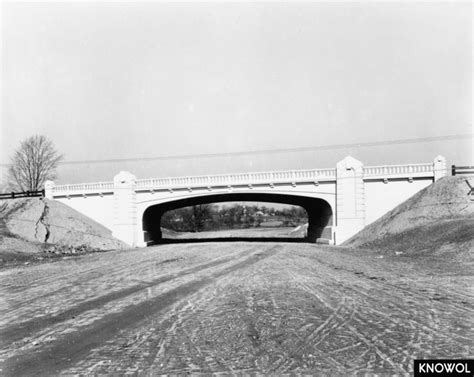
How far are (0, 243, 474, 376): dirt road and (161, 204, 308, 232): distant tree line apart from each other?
77037 millimetres

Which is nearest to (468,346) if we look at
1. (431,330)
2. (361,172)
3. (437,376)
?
(431,330)

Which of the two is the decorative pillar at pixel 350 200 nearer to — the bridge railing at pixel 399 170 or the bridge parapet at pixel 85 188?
the bridge railing at pixel 399 170

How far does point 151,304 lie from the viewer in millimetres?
7461

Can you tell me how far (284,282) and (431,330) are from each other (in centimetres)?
462

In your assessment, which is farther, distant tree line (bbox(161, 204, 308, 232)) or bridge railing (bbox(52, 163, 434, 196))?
distant tree line (bbox(161, 204, 308, 232))

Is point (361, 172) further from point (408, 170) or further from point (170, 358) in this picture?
point (170, 358)

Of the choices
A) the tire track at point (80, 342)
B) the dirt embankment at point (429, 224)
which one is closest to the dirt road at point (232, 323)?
the tire track at point (80, 342)

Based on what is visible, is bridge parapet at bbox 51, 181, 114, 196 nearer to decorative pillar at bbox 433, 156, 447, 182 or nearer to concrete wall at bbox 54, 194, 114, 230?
concrete wall at bbox 54, 194, 114, 230

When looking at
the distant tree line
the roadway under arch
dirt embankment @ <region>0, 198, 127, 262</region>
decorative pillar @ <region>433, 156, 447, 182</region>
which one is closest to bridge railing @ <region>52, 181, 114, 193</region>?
dirt embankment @ <region>0, 198, 127, 262</region>

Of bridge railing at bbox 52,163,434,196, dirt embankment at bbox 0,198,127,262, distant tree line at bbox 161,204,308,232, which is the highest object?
bridge railing at bbox 52,163,434,196

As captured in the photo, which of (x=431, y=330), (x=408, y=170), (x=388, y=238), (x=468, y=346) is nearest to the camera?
(x=468, y=346)

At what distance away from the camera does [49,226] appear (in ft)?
97.4

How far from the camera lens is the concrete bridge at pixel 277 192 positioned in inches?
1141

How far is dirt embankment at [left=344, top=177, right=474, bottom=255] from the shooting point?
17672mm
